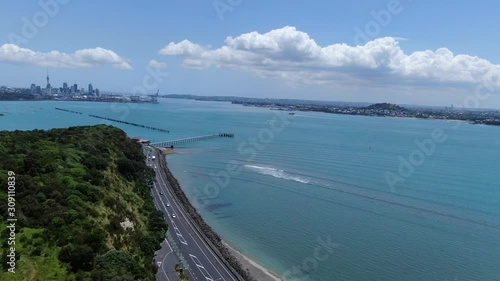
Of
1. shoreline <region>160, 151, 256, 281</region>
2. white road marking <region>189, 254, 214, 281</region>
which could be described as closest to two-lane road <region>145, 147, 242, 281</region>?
white road marking <region>189, 254, 214, 281</region>

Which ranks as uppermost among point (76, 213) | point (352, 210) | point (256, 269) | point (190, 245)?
point (76, 213)

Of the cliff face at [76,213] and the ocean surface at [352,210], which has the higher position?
the cliff face at [76,213]

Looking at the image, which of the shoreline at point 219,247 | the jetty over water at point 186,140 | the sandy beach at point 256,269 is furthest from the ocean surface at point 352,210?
the jetty over water at point 186,140

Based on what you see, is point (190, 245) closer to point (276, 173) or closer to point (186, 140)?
point (276, 173)

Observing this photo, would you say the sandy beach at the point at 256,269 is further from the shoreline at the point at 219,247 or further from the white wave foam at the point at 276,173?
the white wave foam at the point at 276,173

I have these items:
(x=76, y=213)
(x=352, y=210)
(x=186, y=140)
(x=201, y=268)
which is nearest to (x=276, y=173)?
(x=352, y=210)

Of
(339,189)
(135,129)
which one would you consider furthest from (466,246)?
(135,129)

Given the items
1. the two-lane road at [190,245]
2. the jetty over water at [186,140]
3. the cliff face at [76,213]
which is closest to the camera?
the cliff face at [76,213]
